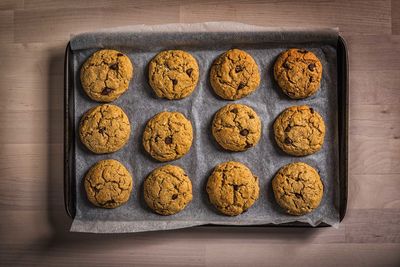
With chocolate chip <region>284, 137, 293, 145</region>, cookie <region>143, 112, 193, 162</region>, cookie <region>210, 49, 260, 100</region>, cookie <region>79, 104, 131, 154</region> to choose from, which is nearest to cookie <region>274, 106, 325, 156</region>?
chocolate chip <region>284, 137, 293, 145</region>

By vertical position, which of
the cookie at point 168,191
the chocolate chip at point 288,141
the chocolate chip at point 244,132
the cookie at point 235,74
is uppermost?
the cookie at point 235,74

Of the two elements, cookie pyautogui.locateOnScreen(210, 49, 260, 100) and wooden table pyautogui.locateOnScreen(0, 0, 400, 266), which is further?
wooden table pyautogui.locateOnScreen(0, 0, 400, 266)

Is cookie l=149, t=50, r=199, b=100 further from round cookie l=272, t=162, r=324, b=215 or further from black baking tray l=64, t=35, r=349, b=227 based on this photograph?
round cookie l=272, t=162, r=324, b=215

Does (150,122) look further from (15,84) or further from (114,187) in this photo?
(15,84)

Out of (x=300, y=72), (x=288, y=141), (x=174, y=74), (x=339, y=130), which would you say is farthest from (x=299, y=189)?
(x=174, y=74)

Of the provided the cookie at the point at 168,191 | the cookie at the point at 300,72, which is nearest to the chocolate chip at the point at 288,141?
the cookie at the point at 300,72

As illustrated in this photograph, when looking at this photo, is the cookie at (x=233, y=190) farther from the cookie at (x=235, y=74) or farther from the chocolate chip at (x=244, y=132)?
the cookie at (x=235, y=74)

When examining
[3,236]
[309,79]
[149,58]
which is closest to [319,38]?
[309,79]
